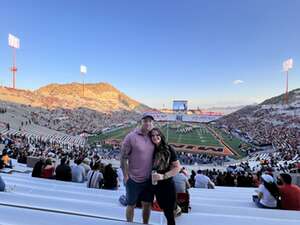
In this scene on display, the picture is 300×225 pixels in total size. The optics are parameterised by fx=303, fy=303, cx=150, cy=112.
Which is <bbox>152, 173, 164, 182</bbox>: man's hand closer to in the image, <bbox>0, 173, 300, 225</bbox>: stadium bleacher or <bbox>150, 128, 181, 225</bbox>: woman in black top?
<bbox>150, 128, 181, 225</bbox>: woman in black top

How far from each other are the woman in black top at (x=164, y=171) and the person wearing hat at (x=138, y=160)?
0.07m

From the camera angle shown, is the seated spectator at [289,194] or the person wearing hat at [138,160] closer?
the person wearing hat at [138,160]

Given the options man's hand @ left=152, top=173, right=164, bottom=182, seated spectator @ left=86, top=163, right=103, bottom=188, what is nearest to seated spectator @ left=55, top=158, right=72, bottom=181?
seated spectator @ left=86, top=163, right=103, bottom=188

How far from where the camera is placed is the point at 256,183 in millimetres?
10234

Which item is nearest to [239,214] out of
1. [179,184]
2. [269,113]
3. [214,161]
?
[179,184]

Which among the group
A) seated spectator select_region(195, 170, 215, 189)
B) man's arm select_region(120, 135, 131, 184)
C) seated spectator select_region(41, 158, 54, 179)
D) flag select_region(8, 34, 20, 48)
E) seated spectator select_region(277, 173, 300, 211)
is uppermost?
flag select_region(8, 34, 20, 48)

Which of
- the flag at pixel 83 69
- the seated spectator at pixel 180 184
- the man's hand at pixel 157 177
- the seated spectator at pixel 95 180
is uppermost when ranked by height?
the flag at pixel 83 69

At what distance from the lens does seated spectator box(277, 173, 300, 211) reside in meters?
4.54

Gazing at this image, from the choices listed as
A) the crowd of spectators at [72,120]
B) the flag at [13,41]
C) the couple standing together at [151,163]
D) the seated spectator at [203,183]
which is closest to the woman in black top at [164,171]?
the couple standing together at [151,163]

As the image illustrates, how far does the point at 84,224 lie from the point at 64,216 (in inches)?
12.0

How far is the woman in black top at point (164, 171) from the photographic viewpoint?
9.37ft

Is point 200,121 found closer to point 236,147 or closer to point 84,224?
point 236,147

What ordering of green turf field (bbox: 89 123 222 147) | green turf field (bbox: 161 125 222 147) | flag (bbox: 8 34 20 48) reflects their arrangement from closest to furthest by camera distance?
1. green turf field (bbox: 161 125 222 147)
2. green turf field (bbox: 89 123 222 147)
3. flag (bbox: 8 34 20 48)

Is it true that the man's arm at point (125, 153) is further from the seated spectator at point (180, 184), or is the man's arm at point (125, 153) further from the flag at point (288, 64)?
the flag at point (288, 64)
